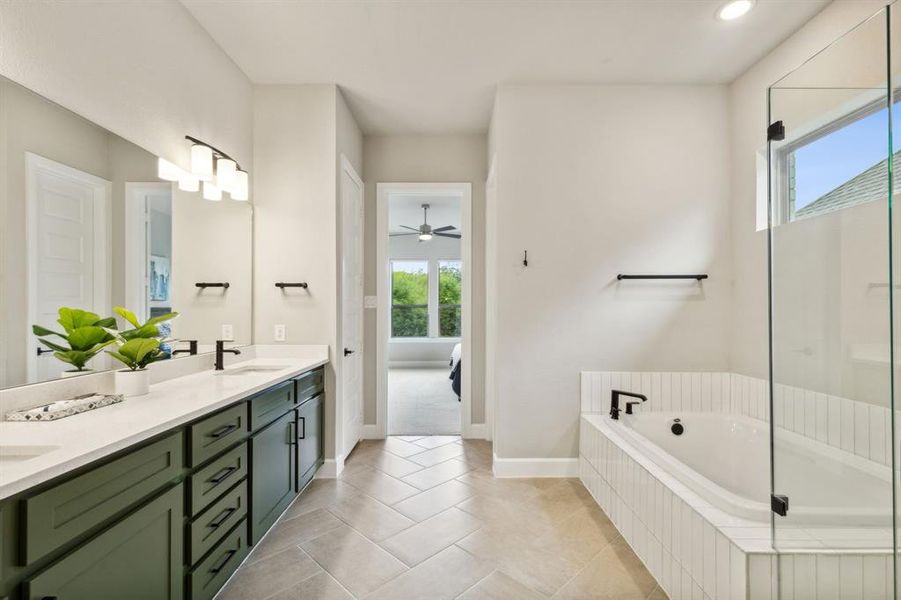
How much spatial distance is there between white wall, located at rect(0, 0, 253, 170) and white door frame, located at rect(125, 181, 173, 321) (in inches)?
10.3

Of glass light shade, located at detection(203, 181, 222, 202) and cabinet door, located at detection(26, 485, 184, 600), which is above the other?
glass light shade, located at detection(203, 181, 222, 202)

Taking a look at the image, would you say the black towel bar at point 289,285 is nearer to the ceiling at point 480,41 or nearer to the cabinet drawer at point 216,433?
the cabinet drawer at point 216,433

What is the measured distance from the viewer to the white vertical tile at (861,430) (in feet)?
4.03

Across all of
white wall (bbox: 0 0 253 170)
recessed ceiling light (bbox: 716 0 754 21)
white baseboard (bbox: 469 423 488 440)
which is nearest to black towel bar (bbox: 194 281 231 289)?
white wall (bbox: 0 0 253 170)

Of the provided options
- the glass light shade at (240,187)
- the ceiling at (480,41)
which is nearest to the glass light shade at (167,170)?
the glass light shade at (240,187)

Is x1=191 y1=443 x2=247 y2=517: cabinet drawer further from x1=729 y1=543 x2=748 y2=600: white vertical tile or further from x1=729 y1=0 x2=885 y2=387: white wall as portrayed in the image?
x1=729 y1=0 x2=885 y2=387: white wall

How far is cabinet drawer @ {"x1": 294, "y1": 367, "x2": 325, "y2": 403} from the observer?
2.45 meters

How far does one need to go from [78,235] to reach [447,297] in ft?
22.4

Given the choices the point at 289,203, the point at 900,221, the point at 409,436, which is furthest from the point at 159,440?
the point at 409,436

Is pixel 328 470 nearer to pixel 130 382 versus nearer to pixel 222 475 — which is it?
pixel 222 475

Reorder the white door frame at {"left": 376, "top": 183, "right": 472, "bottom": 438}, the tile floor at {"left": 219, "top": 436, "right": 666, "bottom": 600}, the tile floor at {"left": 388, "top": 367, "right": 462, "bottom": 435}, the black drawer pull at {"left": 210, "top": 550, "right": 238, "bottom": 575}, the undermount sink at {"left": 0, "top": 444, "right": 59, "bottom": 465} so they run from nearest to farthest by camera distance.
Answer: the undermount sink at {"left": 0, "top": 444, "right": 59, "bottom": 465}
the black drawer pull at {"left": 210, "top": 550, "right": 238, "bottom": 575}
the tile floor at {"left": 219, "top": 436, "right": 666, "bottom": 600}
the white door frame at {"left": 376, "top": 183, "right": 472, "bottom": 438}
the tile floor at {"left": 388, "top": 367, "right": 462, "bottom": 435}

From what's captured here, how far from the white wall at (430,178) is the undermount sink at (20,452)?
2.67 meters

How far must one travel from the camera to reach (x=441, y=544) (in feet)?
6.87

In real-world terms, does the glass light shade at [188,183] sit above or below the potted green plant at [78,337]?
above
